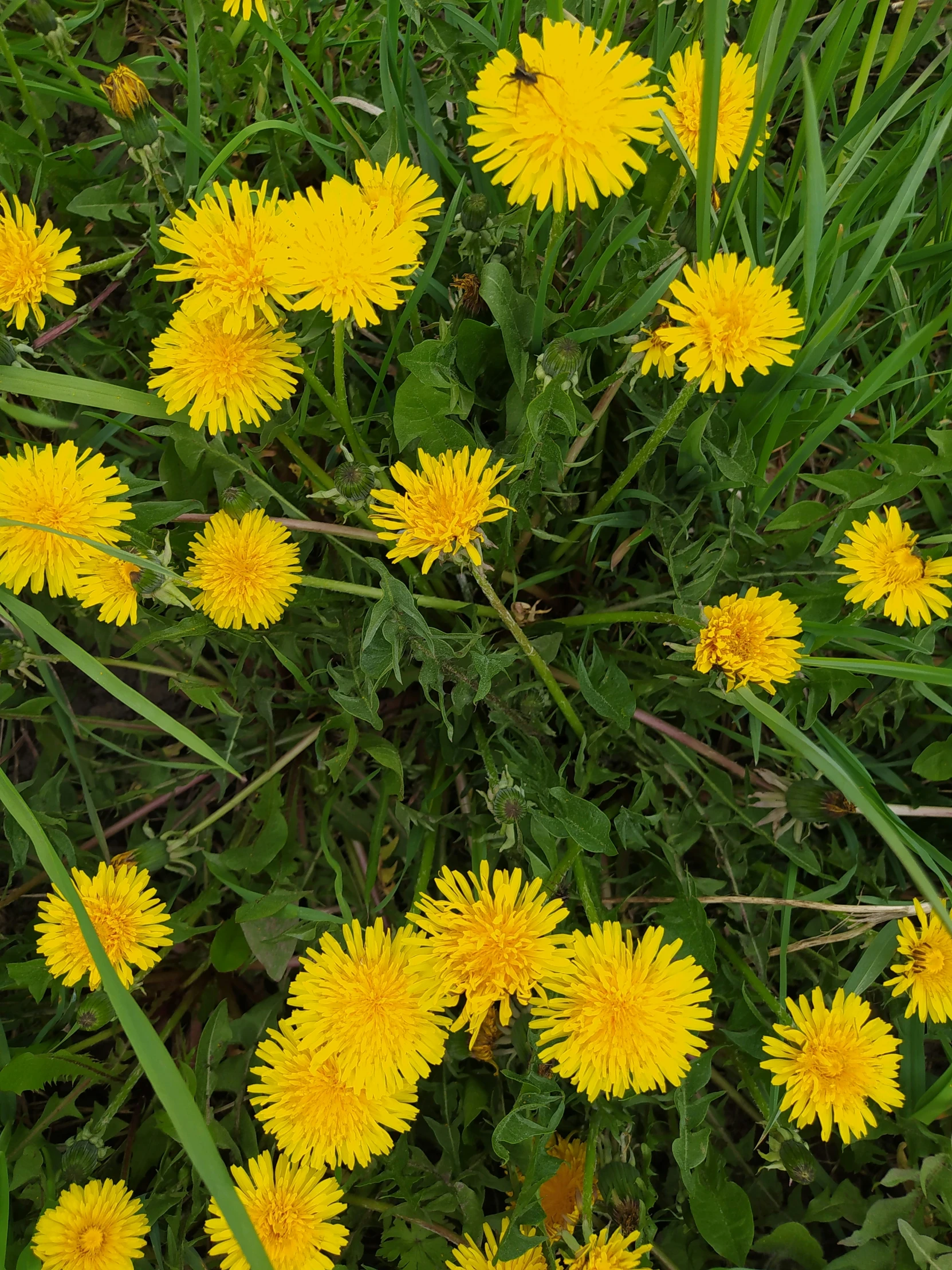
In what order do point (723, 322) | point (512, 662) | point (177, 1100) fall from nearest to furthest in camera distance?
point (177, 1100), point (723, 322), point (512, 662)

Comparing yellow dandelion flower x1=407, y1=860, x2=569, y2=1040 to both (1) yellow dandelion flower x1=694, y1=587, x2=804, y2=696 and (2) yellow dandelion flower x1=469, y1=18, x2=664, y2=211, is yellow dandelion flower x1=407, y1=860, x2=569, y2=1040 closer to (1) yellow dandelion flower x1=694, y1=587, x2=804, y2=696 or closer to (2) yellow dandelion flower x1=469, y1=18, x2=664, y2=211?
(1) yellow dandelion flower x1=694, y1=587, x2=804, y2=696

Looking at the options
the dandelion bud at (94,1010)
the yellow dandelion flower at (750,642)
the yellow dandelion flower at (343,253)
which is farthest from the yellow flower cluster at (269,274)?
the dandelion bud at (94,1010)

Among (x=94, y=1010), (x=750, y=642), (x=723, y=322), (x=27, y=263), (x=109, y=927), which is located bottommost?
(x=94, y=1010)

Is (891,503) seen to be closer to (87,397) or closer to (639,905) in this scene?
(639,905)

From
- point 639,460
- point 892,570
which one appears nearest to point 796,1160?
point 892,570

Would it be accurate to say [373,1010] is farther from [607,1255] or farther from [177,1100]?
[607,1255]

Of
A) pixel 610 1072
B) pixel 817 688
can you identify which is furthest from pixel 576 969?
pixel 817 688
